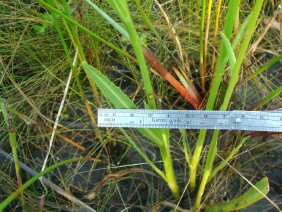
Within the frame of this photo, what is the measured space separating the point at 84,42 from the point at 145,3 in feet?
0.70

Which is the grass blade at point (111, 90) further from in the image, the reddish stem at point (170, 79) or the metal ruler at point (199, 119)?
the reddish stem at point (170, 79)

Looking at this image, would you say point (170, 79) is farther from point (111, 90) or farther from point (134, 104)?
point (111, 90)

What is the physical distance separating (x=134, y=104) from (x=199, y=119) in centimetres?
20

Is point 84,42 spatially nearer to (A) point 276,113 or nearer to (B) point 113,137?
(B) point 113,137

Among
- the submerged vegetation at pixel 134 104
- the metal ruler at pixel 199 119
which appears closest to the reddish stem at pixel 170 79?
the submerged vegetation at pixel 134 104

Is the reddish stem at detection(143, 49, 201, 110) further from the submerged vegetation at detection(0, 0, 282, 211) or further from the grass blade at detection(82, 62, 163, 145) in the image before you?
the grass blade at detection(82, 62, 163, 145)

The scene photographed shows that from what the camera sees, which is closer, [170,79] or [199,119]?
[199,119]

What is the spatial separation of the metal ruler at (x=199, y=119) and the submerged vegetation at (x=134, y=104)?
0.28 feet

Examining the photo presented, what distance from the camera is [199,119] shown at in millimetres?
820

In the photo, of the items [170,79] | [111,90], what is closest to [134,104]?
[170,79]

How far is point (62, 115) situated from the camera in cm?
110

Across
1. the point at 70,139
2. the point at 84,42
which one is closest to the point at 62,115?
the point at 70,139

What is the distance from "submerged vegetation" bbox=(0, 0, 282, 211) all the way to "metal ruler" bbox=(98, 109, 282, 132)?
9 centimetres

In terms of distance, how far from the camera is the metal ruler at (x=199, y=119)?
31.0 inches
